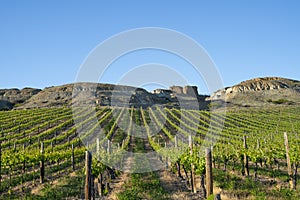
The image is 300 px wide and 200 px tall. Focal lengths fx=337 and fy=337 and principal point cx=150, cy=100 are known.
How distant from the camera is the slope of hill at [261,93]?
3831 inches

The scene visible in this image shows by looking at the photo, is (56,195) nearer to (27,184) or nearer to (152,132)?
(27,184)

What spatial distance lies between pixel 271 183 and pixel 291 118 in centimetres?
4326

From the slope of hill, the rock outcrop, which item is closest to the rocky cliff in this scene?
the rock outcrop

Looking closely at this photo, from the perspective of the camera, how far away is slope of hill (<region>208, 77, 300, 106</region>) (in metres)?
97.3

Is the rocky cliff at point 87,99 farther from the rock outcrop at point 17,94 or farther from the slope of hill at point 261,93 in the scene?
the slope of hill at point 261,93

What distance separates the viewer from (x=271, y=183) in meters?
15.5

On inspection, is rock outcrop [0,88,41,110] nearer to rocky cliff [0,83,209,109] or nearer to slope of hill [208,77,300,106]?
rocky cliff [0,83,209,109]

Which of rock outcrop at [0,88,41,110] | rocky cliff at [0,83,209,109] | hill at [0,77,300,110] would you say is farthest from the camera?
rock outcrop at [0,88,41,110]

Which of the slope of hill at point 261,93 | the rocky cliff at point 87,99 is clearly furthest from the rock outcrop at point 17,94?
the slope of hill at point 261,93

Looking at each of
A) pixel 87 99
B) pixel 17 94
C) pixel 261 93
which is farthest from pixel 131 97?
pixel 17 94

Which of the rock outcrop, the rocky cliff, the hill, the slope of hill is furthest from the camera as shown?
the rock outcrop

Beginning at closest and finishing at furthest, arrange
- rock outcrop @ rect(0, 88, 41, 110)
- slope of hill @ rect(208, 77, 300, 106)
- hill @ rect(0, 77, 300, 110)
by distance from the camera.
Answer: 1. hill @ rect(0, 77, 300, 110)
2. slope of hill @ rect(208, 77, 300, 106)
3. rock outcrop @ rect(0, 88, 41, 110)

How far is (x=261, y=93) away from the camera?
11769 centimetres

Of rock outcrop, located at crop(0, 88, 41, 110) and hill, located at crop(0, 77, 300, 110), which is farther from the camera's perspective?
rock outcrop, located at crop(0, 88, 41, 110)
